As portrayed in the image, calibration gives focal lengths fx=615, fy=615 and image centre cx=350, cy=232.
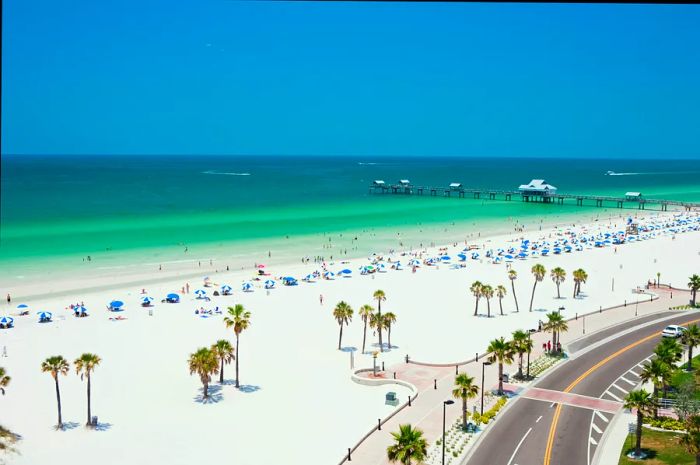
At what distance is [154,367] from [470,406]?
19.3 meters

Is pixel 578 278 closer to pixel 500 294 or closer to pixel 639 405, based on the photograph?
pixel 500 294

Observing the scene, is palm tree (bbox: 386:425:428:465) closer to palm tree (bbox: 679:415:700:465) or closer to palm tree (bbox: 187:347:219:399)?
palm tree (bbox: 679:415:700:465)

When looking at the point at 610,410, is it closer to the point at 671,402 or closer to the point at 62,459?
the point at 671,402

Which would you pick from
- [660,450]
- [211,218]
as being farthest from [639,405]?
[211,218]

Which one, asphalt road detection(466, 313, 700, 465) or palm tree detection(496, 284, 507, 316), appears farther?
palm tree detection(496, 284, 507, 316)

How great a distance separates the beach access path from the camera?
27891 millimetres

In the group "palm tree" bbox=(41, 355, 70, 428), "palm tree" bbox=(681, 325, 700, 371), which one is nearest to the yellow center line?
"palm tree" bbox=(681, 325, 700, 371)

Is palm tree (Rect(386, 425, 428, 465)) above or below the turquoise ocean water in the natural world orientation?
below

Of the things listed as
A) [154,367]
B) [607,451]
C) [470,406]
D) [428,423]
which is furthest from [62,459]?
[607,451]

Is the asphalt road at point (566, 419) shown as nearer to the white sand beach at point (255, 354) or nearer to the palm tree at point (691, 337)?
the palm tree at point (691, 337)

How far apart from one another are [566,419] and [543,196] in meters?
128

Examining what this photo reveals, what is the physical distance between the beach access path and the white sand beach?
1.30 m

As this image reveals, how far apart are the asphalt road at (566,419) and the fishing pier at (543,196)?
341 feet

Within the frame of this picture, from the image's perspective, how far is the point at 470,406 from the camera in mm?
31875
